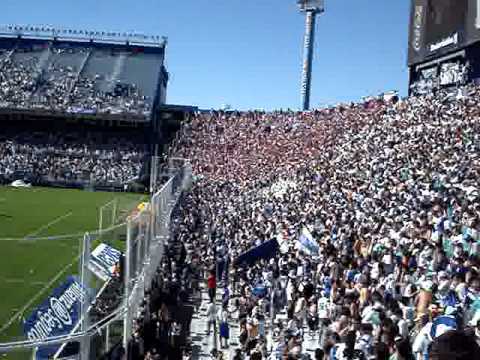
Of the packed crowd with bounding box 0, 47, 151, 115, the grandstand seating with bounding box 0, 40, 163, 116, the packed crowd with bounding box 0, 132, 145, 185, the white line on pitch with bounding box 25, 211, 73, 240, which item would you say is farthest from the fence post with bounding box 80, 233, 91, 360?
the packed crowd with bounding box 0, 47, 151, 115

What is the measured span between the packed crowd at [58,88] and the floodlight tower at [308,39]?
15.2m

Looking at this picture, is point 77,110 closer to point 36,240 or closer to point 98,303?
point 98,303

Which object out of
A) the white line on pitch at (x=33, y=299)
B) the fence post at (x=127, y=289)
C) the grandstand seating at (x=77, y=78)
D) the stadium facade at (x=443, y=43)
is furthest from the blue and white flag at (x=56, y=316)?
the grandstand seating at (x=77, y=78)

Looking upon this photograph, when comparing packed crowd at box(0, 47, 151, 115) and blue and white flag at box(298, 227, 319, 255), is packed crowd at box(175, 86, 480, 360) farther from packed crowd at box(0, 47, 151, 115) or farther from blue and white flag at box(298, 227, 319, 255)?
packed crowd at box(0, 47, 151, 115)

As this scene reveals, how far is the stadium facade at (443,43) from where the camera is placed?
28.1 m

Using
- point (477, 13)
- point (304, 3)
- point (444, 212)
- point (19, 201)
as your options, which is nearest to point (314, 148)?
point (477, 13)

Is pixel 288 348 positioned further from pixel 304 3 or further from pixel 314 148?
pixel 304 3

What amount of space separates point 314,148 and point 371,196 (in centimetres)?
1819

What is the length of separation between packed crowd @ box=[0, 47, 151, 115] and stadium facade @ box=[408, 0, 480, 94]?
86.4 feet

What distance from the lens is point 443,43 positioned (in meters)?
30.1

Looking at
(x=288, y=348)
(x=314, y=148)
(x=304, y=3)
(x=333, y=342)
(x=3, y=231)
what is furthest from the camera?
(x=304, y=3)

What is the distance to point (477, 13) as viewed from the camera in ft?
87.4

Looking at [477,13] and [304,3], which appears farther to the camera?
[304,3]

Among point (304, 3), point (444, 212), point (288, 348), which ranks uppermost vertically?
point (304, 3)
